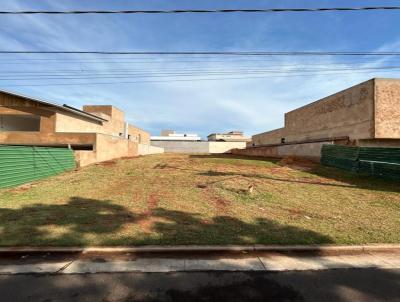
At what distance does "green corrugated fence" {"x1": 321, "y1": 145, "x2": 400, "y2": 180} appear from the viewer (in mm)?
13527

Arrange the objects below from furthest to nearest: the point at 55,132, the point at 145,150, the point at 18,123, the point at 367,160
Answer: the point at 145,150, the point at 18,123, the point at 55,132, the point at 367,160

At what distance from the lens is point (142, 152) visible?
36.6 metres

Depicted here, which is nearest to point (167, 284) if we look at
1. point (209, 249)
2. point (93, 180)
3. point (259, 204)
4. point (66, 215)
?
point (209, 249)

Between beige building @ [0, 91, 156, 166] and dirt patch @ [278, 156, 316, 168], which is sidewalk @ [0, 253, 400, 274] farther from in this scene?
dirt patch @ [278, 156, 316, 168]

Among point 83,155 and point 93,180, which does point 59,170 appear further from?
point 93,180

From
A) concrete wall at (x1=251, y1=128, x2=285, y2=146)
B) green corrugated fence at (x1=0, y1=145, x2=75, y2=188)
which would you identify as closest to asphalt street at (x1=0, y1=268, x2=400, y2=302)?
green corrugated fence at (x1=0, y1=145, x2=75, y2=188)

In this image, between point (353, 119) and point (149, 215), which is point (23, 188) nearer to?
point (149, 215)

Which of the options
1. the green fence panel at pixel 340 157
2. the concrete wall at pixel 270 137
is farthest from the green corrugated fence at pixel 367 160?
the concrete wall at pixel 270 137

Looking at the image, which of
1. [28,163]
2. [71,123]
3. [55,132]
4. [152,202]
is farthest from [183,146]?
[152,202]

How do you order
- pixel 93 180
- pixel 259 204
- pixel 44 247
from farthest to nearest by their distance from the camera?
pixel 93 180 < pixel 259 204 < pixel 44 247

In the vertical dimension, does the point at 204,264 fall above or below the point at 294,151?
below

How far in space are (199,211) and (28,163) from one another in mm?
10288

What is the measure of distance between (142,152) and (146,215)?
29995mm

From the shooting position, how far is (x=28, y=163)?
43.1 feet
